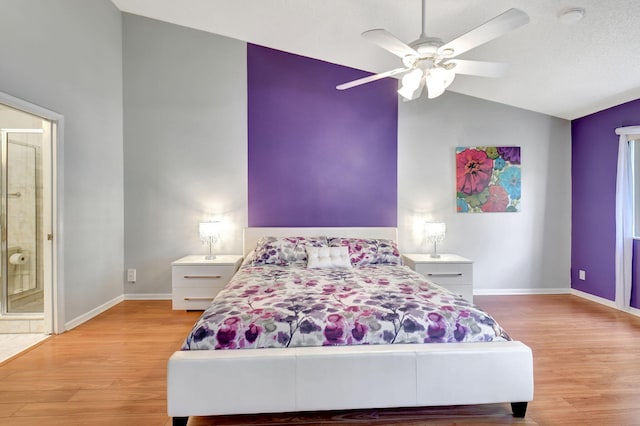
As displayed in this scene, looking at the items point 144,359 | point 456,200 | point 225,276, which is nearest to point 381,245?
point 456,200

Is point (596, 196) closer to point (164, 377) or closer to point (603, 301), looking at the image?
point (603, 301)

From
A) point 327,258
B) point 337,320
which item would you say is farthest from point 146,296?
point 337,320

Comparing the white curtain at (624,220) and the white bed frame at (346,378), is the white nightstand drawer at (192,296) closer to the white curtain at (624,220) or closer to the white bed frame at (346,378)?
the white bed frame at (346,378)

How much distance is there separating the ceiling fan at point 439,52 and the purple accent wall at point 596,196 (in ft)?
7.98

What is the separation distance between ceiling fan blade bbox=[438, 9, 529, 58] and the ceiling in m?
0.70

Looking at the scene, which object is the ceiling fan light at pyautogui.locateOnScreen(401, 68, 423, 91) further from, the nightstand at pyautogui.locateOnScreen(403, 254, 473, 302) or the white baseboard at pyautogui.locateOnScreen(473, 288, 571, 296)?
the white baseboard at pyautogui.locateOnScreen(473, 288, 571, 296)

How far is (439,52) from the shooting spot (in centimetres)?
201

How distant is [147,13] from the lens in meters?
3.80

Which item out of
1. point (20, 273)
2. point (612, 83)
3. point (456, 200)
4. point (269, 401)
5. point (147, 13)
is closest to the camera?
point (269, 401)

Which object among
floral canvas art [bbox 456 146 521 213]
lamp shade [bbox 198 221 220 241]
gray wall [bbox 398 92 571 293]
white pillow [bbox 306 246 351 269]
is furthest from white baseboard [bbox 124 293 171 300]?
floral canvas art [bbox 456 146 521 213]

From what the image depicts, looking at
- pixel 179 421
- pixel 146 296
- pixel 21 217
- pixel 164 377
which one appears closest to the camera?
pixel 179 421

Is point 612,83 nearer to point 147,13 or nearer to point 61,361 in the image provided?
point 147,13

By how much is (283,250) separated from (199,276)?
894mm

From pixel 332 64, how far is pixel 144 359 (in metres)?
3.45
